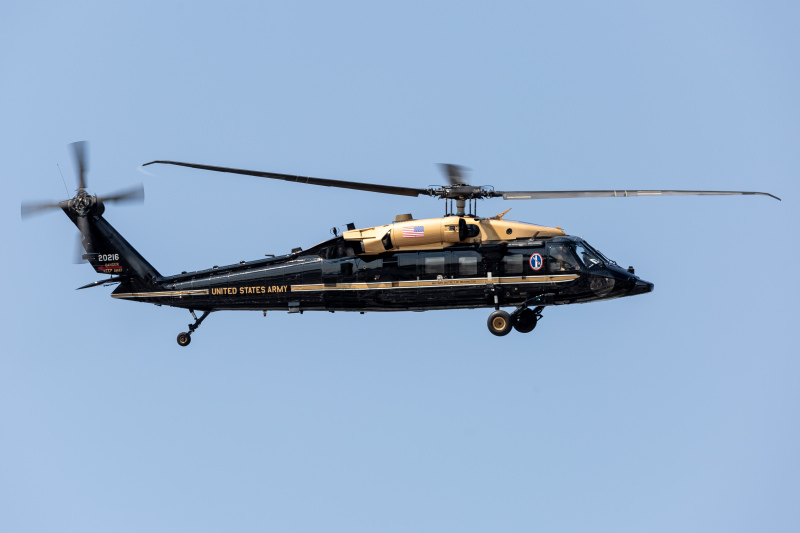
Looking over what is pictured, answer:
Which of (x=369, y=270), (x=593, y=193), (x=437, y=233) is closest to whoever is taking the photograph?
(x=593, y=193)

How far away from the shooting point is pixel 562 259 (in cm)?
3472

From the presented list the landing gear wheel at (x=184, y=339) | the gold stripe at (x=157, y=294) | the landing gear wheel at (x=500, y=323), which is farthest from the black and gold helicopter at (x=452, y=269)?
the landing gear wheel at (x=184, y=339)

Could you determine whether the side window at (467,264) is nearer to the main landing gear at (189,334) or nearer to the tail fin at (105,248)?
the main landing gear at (189,334)

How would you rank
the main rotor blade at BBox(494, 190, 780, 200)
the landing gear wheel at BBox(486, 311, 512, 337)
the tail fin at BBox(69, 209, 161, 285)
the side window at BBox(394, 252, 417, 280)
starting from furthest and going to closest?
the tail fin at BBox(69, 209, 161, 285), the side window at BBox(394, 252, 417, 280), the landing gear wheel at BBox(486, 311, 512, 337), the main rotor blade at BBox(494, 190, 780, 200)

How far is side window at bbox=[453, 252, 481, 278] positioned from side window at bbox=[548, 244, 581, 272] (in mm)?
2453

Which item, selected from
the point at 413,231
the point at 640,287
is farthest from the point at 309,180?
the point at 640,287

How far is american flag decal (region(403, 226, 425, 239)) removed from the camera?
114ft

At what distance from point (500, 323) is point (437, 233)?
364 cm

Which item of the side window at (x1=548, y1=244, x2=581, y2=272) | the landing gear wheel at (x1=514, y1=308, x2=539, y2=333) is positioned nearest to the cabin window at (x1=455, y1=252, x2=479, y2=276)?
the landing gear wheel at (x1=514, y1=308, x2=539, y2=333)

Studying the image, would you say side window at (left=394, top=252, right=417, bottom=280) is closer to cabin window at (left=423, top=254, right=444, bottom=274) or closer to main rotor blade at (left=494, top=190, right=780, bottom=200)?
cabin window at (left=423, top=254, right=444, bottom=274)

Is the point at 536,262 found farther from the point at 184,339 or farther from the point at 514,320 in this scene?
the point at 184,339

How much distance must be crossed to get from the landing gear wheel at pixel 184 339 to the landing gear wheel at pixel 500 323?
438 inches

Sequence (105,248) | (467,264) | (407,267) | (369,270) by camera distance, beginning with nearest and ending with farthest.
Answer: (467,264) → (407,267) → (369,270) → (105,248)

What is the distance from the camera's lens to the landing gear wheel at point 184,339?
37.8 metres
